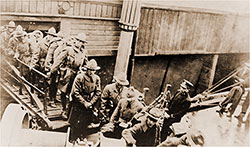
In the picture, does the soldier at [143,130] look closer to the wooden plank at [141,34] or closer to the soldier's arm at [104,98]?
the soldier's arm at [104,98]

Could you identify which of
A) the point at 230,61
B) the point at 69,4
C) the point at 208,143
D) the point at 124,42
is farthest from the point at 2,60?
the point at 230,61

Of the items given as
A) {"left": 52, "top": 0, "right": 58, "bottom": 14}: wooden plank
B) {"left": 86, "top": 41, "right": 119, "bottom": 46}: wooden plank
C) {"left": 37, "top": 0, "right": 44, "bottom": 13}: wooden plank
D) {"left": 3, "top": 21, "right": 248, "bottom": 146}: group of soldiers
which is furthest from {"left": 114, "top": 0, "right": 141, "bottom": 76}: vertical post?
{"left": 3, "top": 21, "right": 248, "bottom": 146}: group of soldiers

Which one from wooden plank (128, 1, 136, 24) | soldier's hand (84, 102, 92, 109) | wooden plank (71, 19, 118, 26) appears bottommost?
soldier's hand (84, 102, 92, 109)

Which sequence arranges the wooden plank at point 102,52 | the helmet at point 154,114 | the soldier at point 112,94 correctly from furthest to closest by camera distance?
the wooden plank at point 102,52, the soldier at point 112,94, the helmet at point 154,114

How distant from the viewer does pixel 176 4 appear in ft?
30.8

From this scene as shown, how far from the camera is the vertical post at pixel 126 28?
823cm

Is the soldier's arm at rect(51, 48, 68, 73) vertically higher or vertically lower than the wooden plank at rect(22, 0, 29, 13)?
lower

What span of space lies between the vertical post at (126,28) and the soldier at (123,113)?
275 centimetres

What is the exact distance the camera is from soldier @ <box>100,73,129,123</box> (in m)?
6.25

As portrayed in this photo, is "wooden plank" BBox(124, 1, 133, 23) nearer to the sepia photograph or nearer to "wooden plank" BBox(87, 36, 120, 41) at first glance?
the sepia photograph

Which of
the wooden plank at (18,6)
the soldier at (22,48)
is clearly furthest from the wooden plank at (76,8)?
the soldier at (22,48)

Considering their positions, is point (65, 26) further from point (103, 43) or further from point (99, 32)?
point (103, 43)

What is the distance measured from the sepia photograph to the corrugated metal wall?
3 centimetres

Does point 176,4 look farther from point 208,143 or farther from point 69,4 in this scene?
point 208,143
